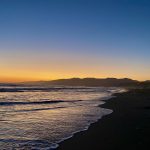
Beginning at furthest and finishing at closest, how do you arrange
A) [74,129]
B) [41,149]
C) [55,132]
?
1. [74,129]
2. [55,132]
3. [41,149]

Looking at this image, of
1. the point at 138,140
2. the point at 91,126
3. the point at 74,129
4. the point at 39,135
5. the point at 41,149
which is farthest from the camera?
the point at 91,126

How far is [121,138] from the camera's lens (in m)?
11.1

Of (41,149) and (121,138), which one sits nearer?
(41,149)

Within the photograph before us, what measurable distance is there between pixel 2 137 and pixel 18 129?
184cm

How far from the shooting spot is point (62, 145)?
9797mm

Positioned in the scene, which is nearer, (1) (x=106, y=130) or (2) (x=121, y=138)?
(2) (x=121, y=138)

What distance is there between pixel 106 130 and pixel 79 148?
4.07m

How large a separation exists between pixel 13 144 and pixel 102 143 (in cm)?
321

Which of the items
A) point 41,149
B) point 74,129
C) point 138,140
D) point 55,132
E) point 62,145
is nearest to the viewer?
point 41,149

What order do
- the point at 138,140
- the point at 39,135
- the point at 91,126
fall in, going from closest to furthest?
the point at 138,140 < the point at 39,135 < the point at 91,126

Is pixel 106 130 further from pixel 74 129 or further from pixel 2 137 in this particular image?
pixel 2 137

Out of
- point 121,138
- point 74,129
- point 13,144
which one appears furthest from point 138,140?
point 13,144

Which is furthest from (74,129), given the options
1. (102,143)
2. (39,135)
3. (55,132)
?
(102,143)

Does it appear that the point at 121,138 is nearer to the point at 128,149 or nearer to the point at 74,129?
the point at 128,149
